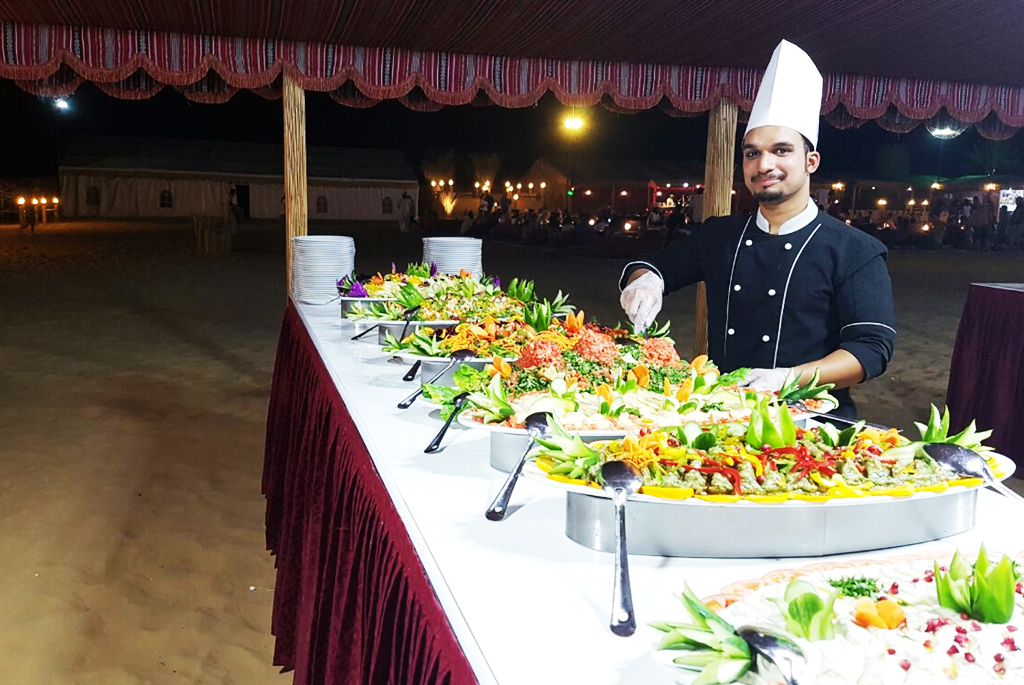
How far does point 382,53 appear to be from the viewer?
5.05 metres

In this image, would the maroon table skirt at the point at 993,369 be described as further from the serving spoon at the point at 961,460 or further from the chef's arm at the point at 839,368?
the serving spoon at the point at 961,460

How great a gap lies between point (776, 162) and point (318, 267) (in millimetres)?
2301

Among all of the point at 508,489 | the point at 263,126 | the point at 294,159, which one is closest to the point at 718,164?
the point at 294,159

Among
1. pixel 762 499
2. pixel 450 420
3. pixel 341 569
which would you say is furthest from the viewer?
pixel 341 569

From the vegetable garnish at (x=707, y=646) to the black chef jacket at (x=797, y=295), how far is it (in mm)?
Answer: 1418

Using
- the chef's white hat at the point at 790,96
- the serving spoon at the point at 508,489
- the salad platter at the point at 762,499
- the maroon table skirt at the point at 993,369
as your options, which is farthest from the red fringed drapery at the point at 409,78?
the salad platter at the point at 762,499

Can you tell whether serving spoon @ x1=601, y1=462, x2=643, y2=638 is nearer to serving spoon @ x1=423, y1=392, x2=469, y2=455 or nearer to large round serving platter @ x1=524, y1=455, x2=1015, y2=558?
large round serving platter @ x1=524, y1=455, x2=1015, y2=558

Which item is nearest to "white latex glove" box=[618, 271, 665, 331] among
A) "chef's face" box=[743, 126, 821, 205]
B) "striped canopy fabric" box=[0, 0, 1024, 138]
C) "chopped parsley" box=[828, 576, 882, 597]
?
"chef's face" box=[743, 126, 821, 205]

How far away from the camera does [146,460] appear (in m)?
4.08

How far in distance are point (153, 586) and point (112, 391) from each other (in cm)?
301

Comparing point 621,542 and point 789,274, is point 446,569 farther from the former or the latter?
point 789,274

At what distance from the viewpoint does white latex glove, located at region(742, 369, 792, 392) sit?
1.70 meters

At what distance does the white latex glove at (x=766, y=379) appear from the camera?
1.70m

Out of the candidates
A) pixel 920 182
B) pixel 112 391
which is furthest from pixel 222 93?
pixel 920 182
